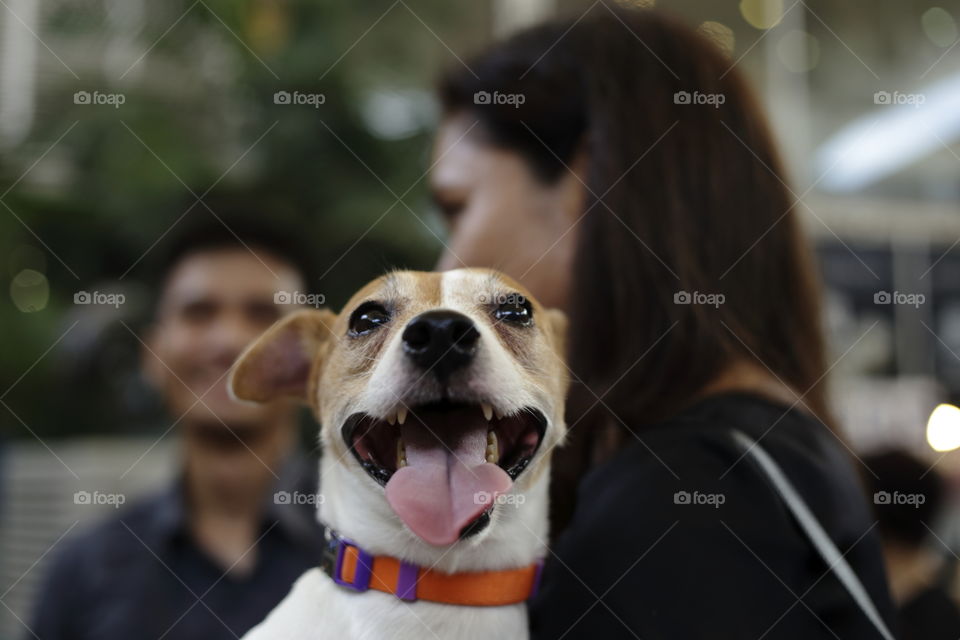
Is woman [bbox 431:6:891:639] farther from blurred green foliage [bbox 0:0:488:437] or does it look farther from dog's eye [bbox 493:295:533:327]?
blurred green foliage [bbox 0:0:488:437]

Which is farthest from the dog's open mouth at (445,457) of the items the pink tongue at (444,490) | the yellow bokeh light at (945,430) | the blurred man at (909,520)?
the blurred man at (909,520)

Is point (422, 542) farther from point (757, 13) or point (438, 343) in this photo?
point (757, 13)

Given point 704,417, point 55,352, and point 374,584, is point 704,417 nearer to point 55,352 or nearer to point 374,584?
point 374,584

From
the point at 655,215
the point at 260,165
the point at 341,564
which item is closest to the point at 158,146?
the point at 260,165

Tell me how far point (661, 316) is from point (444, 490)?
0.55 metres

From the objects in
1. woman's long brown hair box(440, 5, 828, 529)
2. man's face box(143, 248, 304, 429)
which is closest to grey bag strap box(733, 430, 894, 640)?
woman's long brown hair box(440, 5, 828, 529)

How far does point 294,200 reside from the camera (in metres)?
2.41

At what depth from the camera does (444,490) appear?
0.64m

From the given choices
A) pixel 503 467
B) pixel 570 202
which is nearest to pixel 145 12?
pixel 570 202

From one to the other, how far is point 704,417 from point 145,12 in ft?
6.65

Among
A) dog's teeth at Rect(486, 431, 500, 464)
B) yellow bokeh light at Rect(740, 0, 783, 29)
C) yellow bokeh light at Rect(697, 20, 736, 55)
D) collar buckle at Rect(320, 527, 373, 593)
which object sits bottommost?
collar buckle at Rect(320, 527, 373, 593)

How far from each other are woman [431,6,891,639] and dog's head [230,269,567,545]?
0.38 feet

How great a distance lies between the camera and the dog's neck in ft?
2.53

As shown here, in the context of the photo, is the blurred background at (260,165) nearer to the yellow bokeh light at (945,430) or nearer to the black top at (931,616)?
the yellow bokeh light at (945,430)
